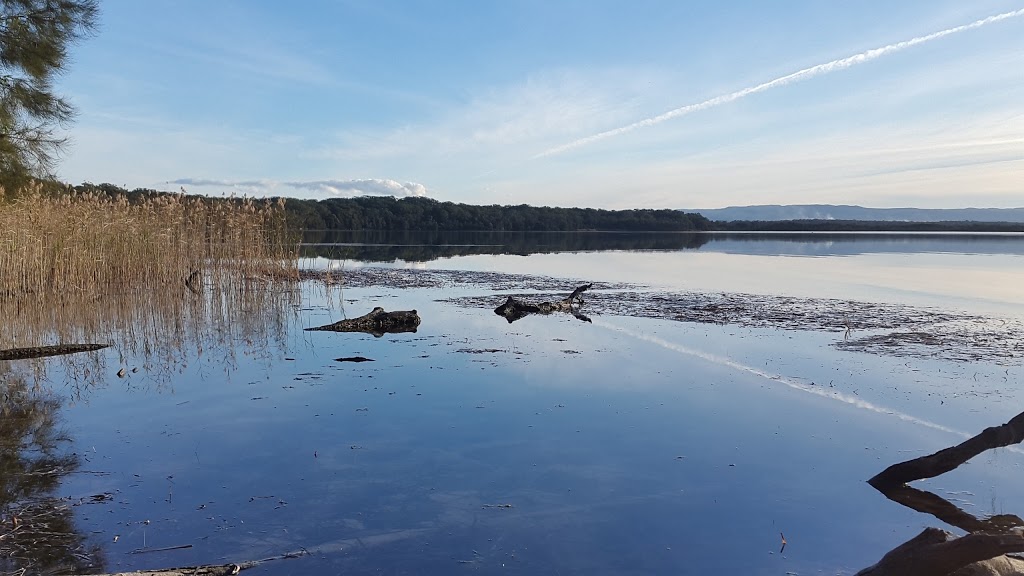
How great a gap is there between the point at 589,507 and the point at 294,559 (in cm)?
179

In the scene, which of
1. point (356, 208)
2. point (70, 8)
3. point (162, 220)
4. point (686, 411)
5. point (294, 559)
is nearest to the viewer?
point (294, 559)

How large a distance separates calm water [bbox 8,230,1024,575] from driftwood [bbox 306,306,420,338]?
29.9 inches

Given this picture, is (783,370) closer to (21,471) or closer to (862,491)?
(862,491)

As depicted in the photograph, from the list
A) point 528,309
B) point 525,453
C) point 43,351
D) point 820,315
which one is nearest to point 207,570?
point 525,453

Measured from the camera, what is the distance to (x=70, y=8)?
1944 cm

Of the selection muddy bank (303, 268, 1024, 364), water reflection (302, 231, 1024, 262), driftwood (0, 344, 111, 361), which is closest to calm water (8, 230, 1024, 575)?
driftwood (0, 344, 111, 361)

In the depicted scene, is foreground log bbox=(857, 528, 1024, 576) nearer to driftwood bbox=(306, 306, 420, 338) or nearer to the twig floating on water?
the twig floating on water

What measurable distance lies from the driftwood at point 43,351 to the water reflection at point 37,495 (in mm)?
1859

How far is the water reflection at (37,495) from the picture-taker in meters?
3.42

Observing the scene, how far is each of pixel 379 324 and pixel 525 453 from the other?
21.2 feet

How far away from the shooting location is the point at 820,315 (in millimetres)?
13242

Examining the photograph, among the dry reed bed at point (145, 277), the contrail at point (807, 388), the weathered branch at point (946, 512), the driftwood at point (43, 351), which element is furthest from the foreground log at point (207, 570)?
the driftwood at point (43, 351)

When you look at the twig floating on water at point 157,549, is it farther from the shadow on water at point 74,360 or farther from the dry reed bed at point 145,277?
the dry reed bed at point 145,277

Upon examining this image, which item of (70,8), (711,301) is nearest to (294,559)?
(711,301)
